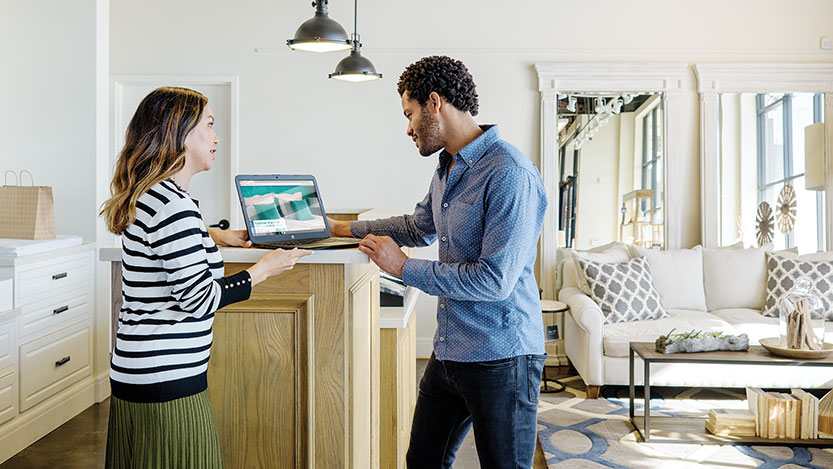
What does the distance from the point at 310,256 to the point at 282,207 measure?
317 mm

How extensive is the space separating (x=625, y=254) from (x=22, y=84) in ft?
13.1

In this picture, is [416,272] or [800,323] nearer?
[416,272]

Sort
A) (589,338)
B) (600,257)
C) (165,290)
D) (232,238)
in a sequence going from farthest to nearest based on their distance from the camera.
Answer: (600,257)
(589,338)
(232,238)
(165,290)

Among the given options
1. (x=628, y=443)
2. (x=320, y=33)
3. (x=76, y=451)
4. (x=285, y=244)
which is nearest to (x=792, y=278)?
(x=628, y=443)

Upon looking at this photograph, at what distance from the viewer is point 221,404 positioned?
5.71 feet

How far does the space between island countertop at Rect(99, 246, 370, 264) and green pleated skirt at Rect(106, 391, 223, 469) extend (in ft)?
1.11

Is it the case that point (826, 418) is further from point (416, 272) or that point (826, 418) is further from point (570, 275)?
point (416, 272)

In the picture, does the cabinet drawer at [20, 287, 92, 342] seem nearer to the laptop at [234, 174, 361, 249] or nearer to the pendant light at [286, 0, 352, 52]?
the pendant light at [286, 0, 352, 52]

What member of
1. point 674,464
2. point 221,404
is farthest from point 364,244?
point 674,464

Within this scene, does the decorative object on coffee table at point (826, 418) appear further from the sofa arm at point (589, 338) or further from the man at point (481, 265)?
the man at point (481, 265)

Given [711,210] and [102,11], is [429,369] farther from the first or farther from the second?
[711,210]

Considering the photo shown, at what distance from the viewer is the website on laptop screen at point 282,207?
73.2 inches

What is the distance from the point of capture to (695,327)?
175 inches

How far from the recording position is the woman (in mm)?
1467
